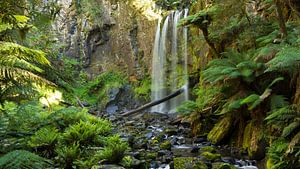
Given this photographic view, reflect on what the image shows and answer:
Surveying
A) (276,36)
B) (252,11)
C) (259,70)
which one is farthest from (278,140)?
(252,11)

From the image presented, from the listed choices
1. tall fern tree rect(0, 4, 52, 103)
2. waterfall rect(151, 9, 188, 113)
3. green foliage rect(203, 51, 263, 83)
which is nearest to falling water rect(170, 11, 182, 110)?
waterfall rect(151, 9, 188, 113)

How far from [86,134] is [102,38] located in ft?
44.2

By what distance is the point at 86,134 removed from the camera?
665 centimetres

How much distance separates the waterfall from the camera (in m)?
14.7

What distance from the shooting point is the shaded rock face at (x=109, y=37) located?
17.3m

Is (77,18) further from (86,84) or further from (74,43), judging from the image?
(86,84)

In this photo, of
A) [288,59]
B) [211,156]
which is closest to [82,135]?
[211,156]

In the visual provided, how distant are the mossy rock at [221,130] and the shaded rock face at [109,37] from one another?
9122 millimetres

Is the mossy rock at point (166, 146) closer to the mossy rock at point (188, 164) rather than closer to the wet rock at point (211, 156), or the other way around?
the wet rock at point (211, 156)

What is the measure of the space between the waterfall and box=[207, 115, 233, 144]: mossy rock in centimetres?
581

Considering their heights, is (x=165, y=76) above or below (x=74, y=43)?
below

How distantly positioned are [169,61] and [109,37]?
5.42 metres

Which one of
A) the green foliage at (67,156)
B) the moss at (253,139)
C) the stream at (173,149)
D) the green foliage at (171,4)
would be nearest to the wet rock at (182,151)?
the stream at (173,149)

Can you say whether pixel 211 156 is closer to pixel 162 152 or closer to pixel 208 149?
pixel 208 149
